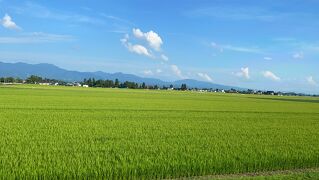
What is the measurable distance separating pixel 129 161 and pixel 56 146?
3402 mm

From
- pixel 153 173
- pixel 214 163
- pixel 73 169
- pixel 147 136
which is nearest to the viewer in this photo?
pixel 73 169

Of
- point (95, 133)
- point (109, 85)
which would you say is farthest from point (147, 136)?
point (109, 85)

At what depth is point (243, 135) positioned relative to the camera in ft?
71.9

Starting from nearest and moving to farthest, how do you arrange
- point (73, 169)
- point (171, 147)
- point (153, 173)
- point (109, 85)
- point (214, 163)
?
point (73, 169)
point (153, 173)
point (214, 163)
point (171, 147)
point (109, 85)

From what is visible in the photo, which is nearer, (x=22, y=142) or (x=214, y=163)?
(x=214, y=163)

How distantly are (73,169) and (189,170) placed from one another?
3377mm

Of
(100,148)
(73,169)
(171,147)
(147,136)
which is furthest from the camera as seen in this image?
(147,136)

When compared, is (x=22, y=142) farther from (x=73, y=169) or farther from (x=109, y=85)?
(x=109, y=85)

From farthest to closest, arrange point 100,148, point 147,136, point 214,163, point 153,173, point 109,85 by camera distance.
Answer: point 109,85 → point 147,136 → point 100,148 → point 214,163 → point 153,173

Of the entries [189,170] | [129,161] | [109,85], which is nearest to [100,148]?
[129,161]

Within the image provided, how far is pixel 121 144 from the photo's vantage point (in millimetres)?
16516

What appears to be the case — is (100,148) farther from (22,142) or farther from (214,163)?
(214,163)

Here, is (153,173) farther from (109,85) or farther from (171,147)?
(109,85)

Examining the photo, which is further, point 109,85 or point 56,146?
point 109,85
